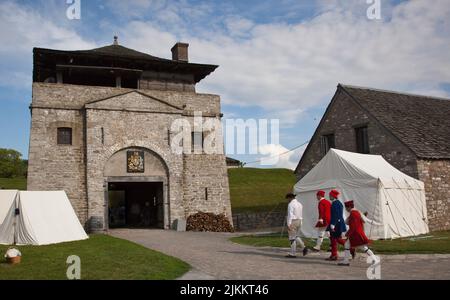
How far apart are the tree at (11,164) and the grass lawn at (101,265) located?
45981 mm

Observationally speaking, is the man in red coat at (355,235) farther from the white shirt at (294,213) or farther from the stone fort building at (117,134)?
the stone fort building at (117,134)

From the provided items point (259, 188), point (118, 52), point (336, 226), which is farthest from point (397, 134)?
point (259, 188)

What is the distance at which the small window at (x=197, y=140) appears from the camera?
22484mm

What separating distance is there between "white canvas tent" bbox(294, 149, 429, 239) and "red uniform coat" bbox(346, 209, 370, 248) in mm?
5407

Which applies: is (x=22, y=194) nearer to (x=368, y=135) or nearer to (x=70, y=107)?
(x=70, y=107)

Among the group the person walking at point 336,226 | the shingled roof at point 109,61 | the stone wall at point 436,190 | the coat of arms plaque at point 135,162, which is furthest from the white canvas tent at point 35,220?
the stone wall at point 436,190

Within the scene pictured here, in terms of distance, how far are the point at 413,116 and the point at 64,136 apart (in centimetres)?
1656

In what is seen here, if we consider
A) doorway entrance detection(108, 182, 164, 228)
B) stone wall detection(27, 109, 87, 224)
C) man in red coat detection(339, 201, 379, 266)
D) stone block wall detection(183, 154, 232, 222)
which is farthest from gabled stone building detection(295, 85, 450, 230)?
stone wall detection(27, 109, 87, 224)

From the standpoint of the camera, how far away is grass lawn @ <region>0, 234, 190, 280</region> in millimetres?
7895

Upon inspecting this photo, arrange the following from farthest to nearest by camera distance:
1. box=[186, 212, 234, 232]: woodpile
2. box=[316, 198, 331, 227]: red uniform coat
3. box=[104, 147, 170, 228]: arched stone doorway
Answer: box=[186, 212, 234, 232]: woodpile < box=[104, 147, 170, 228]: arched stone doorway < box=[316, 198, 331, 227]: red uniform coat

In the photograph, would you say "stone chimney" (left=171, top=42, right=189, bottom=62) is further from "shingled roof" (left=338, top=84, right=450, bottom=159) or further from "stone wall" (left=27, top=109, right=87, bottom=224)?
"shingled roof" (left=338, top=84, right=450, bottom=159)

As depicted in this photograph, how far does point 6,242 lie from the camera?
14219mm
